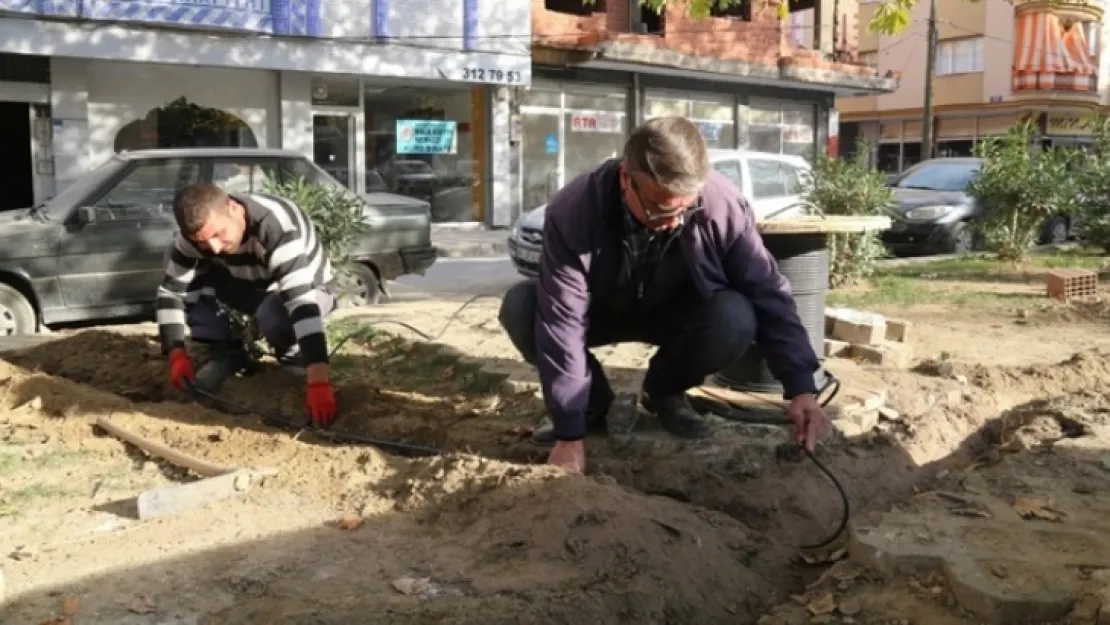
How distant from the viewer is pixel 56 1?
15.2m

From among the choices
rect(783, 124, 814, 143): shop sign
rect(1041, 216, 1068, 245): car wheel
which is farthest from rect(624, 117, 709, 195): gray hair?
rect(783, 124, 814, 143): shop sign

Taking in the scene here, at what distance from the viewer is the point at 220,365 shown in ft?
18.5

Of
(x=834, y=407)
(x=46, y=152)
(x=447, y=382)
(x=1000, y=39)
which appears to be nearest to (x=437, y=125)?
(x=46, y=152)

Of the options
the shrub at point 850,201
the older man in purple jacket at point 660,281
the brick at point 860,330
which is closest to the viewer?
the older man in purple jacket at point 660,281

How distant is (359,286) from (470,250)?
27.5 feet

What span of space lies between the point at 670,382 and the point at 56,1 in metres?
14.1

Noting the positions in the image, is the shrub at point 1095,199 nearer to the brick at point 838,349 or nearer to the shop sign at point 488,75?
the brick at point 838,349

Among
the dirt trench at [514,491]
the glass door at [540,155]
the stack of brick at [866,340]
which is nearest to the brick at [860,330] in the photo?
the stack of brick at [866,340]

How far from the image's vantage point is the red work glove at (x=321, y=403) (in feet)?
15.6

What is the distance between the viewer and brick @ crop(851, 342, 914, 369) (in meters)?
6.30

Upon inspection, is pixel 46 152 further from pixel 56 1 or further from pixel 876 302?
pixel 876 302

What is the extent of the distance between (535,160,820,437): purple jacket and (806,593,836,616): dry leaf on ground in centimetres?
77

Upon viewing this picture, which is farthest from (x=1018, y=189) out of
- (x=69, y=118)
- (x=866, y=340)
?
(x=69, y=118)

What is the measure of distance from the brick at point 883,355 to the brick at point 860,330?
0.30 feet
